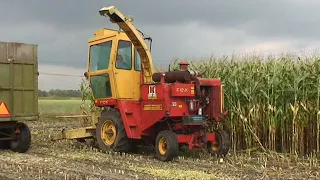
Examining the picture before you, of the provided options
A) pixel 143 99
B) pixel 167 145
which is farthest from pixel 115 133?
pixel 167 145

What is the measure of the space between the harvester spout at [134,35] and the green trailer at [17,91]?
223 cm

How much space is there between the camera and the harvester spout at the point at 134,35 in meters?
10.2

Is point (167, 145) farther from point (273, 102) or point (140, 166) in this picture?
point (273, 102)

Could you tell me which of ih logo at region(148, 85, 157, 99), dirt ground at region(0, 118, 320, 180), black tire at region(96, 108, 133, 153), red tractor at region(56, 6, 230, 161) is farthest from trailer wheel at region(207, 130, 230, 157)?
black tire at region(96, 108, 133, 153)

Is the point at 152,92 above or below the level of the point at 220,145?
above

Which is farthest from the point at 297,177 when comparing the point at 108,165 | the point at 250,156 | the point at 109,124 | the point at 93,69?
the point at 93,69

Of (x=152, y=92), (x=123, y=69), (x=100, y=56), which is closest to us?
(x=152, y=92)

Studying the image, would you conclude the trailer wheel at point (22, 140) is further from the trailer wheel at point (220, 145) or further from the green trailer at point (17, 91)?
the trailer wheel at point (220, 145)

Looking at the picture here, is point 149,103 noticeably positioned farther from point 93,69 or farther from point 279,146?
point 279,146

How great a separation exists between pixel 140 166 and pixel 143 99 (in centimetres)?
209

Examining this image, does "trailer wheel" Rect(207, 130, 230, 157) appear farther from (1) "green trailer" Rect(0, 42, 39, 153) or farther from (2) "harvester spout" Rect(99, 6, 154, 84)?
(1) "green trailer" Rect(0, 42, 39, 153)

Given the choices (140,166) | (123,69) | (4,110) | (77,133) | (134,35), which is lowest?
A: (140,166)

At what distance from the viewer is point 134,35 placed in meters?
10.4

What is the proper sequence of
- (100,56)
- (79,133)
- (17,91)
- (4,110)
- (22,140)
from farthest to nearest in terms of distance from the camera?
(79,133), (100,56), (22,140), (17,91), (4,110)
